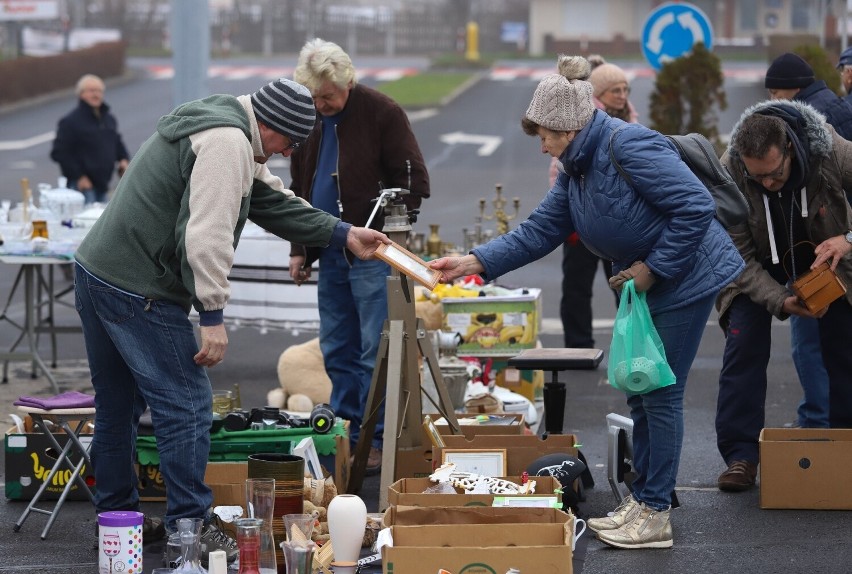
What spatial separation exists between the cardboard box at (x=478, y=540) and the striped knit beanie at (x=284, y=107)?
4.74 ft

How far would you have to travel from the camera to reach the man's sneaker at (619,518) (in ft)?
17.9

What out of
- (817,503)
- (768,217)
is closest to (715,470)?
(817,503)

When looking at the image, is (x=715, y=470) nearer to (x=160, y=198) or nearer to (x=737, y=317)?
(x=737, y=317)

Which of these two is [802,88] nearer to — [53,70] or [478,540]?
[478,540]

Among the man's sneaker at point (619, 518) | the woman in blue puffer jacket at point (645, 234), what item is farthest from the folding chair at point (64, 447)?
the man's sneaker at point (619, 518)

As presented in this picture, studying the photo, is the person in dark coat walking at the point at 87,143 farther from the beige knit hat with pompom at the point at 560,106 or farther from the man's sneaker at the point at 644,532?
the man's sneaker at the point at 644,532

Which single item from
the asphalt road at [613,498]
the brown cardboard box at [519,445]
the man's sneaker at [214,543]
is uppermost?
the brown cardboard box at [519,445]

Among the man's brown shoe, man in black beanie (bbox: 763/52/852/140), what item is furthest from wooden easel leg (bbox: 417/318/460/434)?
man in black beanie (bbox: 763/52/852/140)

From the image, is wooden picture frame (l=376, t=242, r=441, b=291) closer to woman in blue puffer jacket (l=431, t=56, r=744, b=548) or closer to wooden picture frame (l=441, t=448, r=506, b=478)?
woman in blue puffer jacket (l=431, t=56, r=744, b=548)

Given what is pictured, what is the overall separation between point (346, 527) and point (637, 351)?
1338mm

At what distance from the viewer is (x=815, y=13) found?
53594 millimetres

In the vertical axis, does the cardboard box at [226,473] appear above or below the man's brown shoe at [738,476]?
above

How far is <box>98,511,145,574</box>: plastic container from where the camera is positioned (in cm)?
477

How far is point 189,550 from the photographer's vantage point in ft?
15.0
